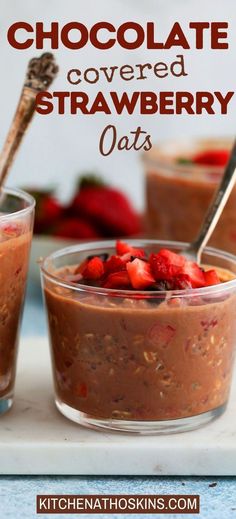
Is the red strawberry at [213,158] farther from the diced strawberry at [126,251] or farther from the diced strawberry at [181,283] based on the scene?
the diced strawberry at [181,283]

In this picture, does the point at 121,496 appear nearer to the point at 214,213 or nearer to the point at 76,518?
the point at 76,518

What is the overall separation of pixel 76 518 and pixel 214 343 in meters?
0.43

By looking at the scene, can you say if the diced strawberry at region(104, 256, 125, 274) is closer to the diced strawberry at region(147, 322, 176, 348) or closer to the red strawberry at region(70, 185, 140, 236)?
the diced strawberry at region(147, 322, 176, 348)

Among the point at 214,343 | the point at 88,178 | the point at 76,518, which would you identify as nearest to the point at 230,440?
the point at 214,343

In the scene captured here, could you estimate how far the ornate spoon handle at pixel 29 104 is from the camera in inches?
72.5

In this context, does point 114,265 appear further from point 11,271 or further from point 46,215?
point 46,215

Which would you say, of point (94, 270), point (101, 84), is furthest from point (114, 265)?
point (101, 84)

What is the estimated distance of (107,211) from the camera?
320 centimetres

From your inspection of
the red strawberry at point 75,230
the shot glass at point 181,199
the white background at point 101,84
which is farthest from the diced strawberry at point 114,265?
the white background at point 101,84

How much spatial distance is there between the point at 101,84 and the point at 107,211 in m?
1.19

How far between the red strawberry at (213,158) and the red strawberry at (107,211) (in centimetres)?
34

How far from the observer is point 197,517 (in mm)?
1605

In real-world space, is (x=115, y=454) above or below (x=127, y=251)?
below

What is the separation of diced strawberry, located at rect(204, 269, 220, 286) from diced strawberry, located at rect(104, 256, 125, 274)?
16cm
